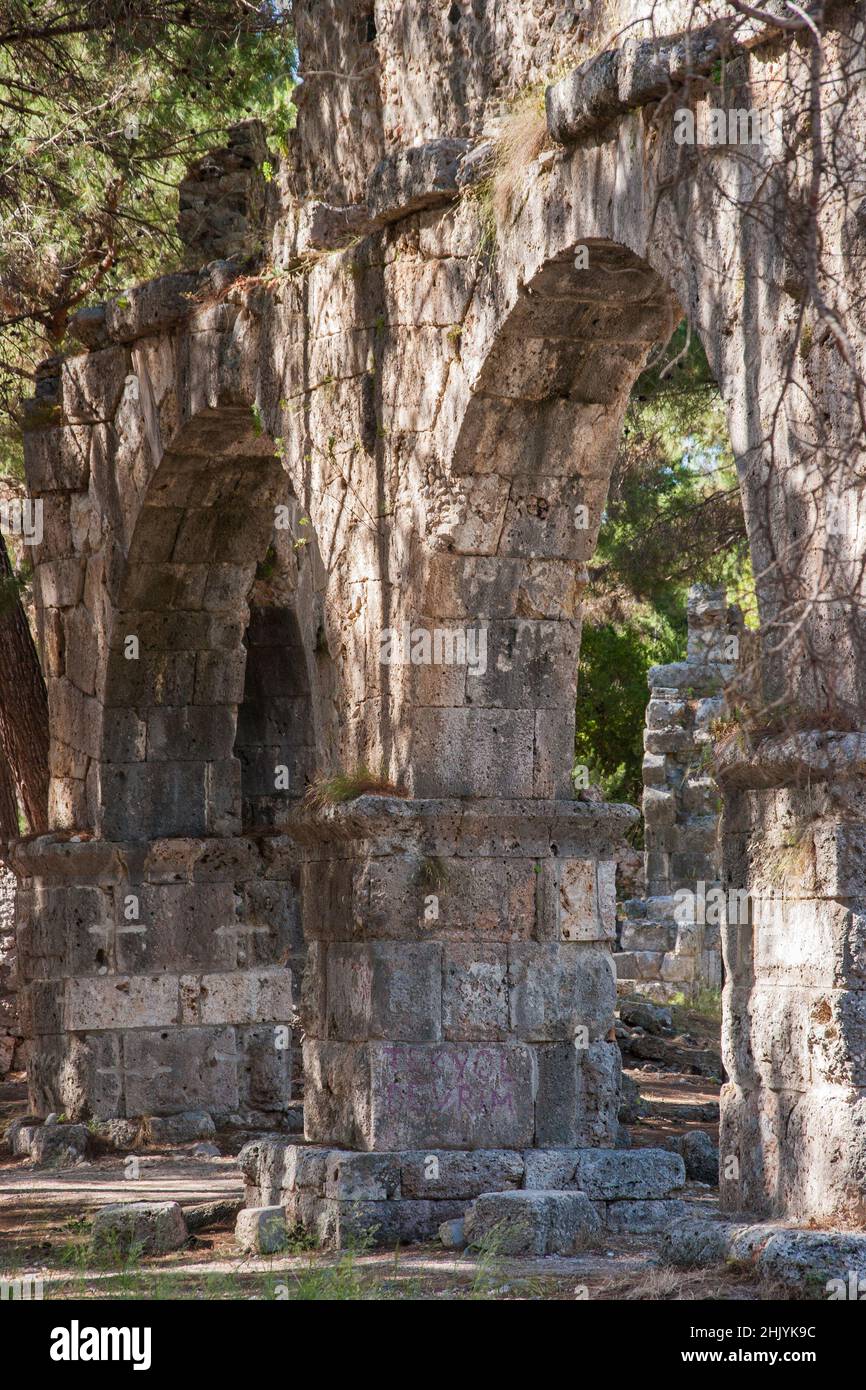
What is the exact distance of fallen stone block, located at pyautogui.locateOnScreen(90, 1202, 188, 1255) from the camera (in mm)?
7910

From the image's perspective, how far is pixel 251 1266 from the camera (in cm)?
754

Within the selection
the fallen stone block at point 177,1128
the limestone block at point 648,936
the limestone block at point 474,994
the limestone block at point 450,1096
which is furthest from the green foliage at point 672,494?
the fallen stone block at point 177,1128

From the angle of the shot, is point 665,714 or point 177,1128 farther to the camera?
point 665,714

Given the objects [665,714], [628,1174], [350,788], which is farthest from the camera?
[665,714]

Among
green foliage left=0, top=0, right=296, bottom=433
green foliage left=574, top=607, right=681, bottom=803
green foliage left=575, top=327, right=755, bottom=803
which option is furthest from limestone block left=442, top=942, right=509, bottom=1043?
green foliage left=574, top=607, right=681, bottom=803

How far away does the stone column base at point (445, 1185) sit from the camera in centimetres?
787

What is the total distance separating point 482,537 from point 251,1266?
2.98 metres

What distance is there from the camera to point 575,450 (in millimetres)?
8328

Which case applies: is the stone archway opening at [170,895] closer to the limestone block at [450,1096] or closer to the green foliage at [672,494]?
the green foliage at [672,494]

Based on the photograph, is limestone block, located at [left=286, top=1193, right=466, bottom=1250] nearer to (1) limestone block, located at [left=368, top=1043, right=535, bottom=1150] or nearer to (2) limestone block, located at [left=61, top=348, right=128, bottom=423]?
(1) limestone block, located at [left=368, top=1043, right=535, bottom=1150]

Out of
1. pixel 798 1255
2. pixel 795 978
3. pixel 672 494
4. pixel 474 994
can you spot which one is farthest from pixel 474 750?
pixel 672 494

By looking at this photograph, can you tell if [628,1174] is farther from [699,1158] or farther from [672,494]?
[672,494]

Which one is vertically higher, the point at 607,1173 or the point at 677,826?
the point at 677,826
